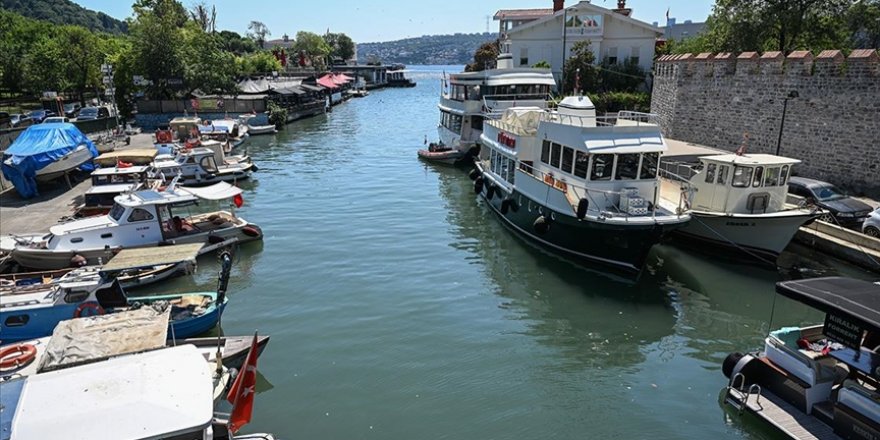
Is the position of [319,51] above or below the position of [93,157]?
above

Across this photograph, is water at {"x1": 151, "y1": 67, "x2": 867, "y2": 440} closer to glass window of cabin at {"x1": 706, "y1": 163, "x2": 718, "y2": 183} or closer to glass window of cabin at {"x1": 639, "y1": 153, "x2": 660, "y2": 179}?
glass window of cabin at {"x1": 706, "y1": 163, "x2": 718, "y2": 183}

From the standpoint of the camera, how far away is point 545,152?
2081 centimetres

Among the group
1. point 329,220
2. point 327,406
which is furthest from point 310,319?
point 329,220

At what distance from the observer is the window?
1830 centimetres

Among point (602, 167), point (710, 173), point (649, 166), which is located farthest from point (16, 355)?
point (710, 173)

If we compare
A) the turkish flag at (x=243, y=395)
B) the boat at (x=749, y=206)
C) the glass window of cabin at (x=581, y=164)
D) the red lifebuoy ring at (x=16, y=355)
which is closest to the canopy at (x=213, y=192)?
the red lifebuoy ring at (x=16, y=355)

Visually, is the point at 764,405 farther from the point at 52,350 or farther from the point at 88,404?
the point at 52,350

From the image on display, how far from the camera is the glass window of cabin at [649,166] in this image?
18328 mm

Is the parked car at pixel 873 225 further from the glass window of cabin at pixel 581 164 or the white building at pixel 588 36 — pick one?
the white building at pixel 588 36

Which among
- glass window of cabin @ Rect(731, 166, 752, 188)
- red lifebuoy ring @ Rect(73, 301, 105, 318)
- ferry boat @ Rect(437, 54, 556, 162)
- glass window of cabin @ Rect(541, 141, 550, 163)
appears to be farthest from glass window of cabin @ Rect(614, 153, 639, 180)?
red lifebuoy ring @ Rect(73, 301, 105, 318)

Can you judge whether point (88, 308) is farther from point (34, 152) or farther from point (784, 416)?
Result: point (34, 152)

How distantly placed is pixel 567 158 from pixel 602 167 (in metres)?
1.40

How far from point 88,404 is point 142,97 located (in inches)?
2121

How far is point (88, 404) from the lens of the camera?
7453 millimetres
